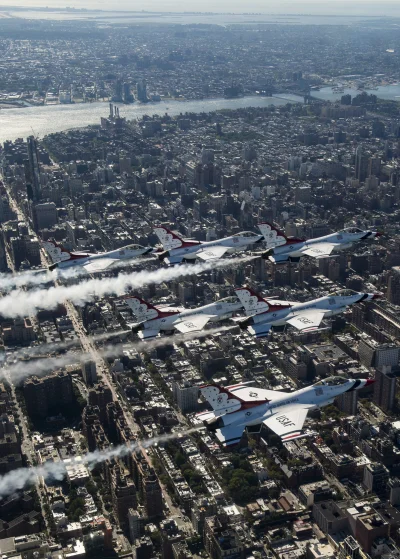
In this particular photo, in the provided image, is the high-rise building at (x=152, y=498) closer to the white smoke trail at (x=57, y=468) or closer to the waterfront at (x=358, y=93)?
the white smoke trail at (x=57, y=468)

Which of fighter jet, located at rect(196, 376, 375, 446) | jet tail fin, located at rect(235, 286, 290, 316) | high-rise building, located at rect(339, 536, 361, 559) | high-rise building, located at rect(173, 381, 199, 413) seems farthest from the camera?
high-rise building, located at rect(173, 381, 199, 413)

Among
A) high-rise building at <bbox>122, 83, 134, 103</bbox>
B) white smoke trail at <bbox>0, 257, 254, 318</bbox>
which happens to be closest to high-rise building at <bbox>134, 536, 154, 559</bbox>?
white smoke trail at <bbox>0, 257, 254, 318</bbox>

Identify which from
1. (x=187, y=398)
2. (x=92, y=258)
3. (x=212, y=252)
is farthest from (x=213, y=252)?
(x=187, y=398)

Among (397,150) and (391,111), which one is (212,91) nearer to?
(391,111)

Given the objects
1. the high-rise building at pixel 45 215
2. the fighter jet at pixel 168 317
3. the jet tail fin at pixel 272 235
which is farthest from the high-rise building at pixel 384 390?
the high-rise building at pixel 45 215

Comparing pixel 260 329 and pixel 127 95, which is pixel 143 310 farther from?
pixel 127 95

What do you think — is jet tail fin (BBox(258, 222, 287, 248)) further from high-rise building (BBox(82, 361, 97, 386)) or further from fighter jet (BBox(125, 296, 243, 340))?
high-rise building (BBox(82, 361, 97, 386))

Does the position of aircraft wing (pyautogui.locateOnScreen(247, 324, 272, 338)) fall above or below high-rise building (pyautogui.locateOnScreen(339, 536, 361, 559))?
above
